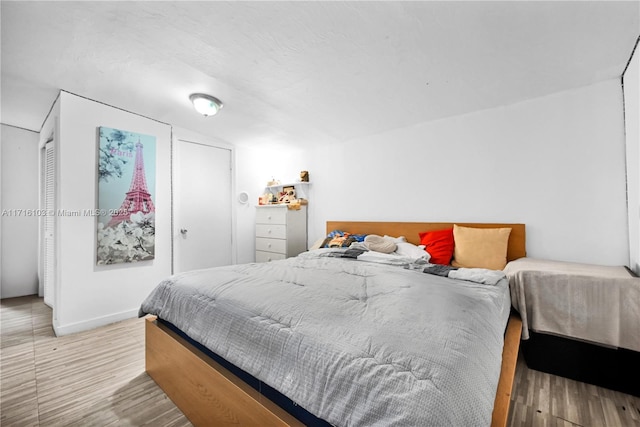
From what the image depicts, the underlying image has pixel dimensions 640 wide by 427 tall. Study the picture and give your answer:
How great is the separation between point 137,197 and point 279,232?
1.77 meters

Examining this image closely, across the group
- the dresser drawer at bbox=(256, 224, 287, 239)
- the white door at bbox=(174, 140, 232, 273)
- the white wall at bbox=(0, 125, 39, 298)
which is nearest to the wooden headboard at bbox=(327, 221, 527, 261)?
the dresser drawer at bbox=(256, 224, 287, 239)

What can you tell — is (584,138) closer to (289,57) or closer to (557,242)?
(557,242)

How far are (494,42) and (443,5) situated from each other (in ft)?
1.67

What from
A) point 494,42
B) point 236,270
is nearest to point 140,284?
point 236,270

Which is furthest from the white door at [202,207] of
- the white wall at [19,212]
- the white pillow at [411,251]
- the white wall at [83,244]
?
the white pillow at [411,251]

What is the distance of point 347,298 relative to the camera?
54.2 inches

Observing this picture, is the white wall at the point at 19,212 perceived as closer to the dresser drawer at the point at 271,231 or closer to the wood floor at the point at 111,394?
the wood floor at the point at 111,394

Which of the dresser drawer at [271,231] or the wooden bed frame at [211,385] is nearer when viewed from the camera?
the wooden bed frame at [211,385]

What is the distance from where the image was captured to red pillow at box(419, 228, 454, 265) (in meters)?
2.59

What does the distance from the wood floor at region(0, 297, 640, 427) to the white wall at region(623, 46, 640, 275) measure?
977 millimetres

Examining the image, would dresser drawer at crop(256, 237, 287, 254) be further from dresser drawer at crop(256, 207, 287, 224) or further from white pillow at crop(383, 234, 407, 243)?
white pillow at crop(383, 234, 407, 243)

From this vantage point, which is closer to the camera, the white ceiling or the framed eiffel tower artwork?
the white ceiling

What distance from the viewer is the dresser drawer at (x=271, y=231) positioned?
3867 mm

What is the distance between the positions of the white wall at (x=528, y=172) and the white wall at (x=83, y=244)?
9.67ft
